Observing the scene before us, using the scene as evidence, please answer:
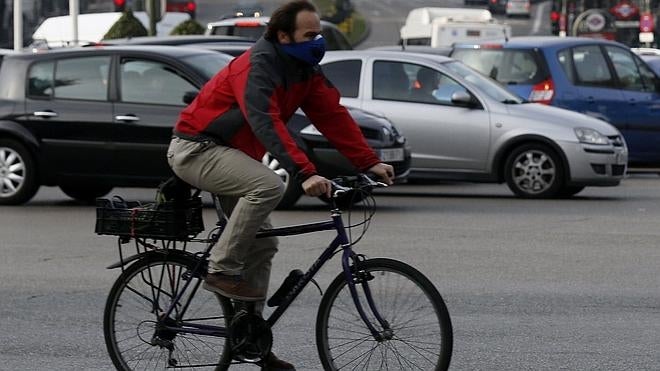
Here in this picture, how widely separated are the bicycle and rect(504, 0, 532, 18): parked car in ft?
267

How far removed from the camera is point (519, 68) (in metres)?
19.1

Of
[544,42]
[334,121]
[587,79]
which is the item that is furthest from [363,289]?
[587,79]

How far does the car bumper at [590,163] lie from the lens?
15945mm

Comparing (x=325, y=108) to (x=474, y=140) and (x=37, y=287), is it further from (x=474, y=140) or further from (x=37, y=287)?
(x=474, y=140)

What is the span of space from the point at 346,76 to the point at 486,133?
5.25ft

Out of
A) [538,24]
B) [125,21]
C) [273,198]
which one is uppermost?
[273,198]

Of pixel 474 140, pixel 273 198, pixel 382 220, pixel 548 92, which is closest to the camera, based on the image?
pixel 273 198

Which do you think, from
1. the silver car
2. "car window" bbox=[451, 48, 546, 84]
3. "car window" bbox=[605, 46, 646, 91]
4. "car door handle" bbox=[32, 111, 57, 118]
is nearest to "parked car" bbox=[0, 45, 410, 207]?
"car door handle" bbox=[32, 111, 57, 118]

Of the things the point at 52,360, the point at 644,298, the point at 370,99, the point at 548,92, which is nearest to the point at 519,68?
the point at 548,92

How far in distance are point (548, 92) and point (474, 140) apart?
8.85ft

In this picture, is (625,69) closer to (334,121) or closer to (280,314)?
(334,121)

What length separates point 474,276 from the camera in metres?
10.4

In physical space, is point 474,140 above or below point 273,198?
below

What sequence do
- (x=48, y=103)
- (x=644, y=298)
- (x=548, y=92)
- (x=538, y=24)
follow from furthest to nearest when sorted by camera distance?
(x=538, y=24) → (x=548, y=92) → (x=48, y=103) → (x=644, y=298)
